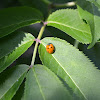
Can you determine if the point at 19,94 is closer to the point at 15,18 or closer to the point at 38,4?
the point at 15,18

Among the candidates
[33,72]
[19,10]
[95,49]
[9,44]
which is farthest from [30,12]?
[95,49]

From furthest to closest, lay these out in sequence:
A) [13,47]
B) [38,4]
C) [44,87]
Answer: [38,4] < [13,47] < [44,87]

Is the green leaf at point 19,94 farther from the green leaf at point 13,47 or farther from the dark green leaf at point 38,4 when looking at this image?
the dark green leaf at point 38,4

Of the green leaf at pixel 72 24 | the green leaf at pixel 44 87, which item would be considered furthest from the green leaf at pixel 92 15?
the green leaf at pixel 44 87

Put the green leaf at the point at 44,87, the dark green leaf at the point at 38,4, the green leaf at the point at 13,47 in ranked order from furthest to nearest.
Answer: the dark green leaf at the point at 38,4
the green leaf at the point at 13,47
the green leaf at the point at 44,87

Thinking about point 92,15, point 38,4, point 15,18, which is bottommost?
point 92,15

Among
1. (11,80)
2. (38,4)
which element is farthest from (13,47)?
(38,4)
